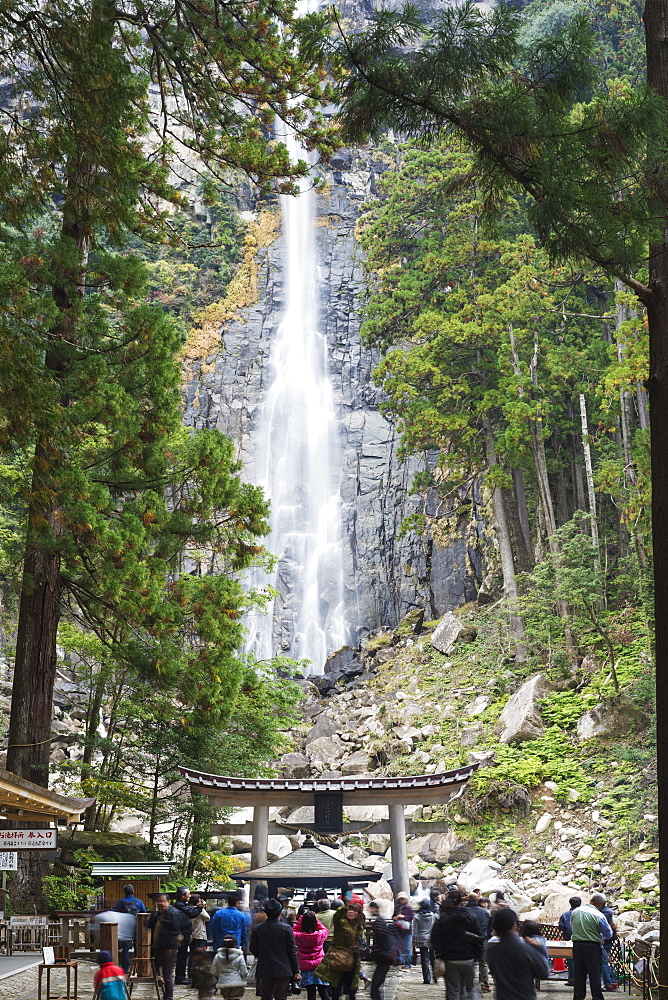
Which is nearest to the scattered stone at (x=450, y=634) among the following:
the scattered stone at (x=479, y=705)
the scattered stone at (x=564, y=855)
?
the scattered stone at (x=479, y=705)

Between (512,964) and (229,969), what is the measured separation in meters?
2.83

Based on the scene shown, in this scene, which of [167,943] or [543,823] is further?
[543,823]

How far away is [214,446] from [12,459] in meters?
10.8

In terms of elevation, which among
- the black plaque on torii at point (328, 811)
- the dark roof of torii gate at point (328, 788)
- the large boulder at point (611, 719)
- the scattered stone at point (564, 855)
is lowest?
the scattered stone at point (564, 855)

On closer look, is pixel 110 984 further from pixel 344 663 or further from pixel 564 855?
pixel 344 663

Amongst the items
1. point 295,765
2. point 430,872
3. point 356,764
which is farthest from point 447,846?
point 295,765

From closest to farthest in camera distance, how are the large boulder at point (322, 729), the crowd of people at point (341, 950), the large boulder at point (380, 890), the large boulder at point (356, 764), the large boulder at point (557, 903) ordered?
the crowd of people at point (341, 950), the large boulder at point (557, 903), the large boulder at point (380, 890), the large boulder at point (356, 764), the large boulder at point (322, 729)

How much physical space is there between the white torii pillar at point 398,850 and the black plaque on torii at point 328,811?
848 mm

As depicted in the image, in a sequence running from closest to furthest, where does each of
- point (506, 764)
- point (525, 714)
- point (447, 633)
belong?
point (506, 764)
point (525, 714)
point (447, 633)

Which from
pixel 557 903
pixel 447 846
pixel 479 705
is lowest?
pixel 557 903

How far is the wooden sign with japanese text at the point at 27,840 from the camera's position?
9102mm

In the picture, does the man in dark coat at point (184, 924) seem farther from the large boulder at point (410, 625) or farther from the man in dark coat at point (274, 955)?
the large boulder at point (410, 625)

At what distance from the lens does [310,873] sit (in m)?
12.7

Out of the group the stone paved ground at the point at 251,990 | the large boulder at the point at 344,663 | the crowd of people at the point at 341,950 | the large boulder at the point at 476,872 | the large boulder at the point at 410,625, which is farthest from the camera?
the large boulder at the point at 410,625
